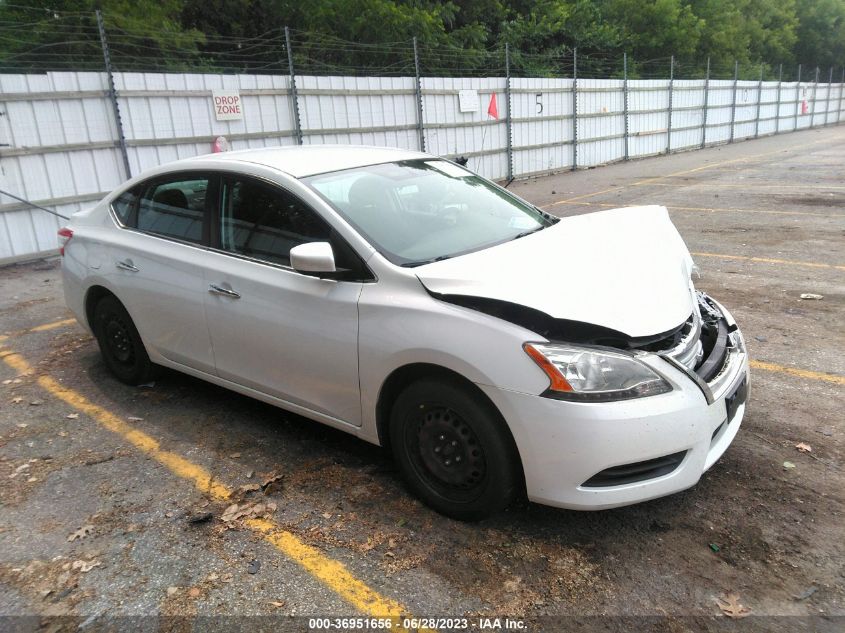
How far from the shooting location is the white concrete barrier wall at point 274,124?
9641mm

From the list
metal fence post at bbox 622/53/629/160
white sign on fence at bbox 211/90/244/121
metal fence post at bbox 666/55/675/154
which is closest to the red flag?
metal fence post at bbox 622/53/629/160

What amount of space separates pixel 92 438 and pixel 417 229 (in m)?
2.36

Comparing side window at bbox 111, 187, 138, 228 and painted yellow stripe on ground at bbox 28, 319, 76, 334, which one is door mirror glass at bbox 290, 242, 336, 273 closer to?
side window at bbox 111, 187, 138, 228

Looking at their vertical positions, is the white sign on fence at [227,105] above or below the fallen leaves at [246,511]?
above

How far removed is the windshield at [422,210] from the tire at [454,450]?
0.71 meters

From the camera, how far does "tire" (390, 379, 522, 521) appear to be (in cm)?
285

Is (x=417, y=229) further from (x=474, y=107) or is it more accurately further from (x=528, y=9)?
(x=528, y=9)

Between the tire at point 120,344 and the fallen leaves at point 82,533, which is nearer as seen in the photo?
the fallen leaves at point 82,533

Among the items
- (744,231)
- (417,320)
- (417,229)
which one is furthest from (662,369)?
(744,231)

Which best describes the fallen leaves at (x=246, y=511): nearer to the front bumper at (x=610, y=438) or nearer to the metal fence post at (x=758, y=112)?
the front bumper at (x=610, y=438)

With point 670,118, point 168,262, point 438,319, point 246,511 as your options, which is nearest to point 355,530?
point 246,511

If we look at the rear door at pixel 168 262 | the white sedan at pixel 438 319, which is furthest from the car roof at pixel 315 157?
the rear door at pixel 168 262

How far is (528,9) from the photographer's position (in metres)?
31.2

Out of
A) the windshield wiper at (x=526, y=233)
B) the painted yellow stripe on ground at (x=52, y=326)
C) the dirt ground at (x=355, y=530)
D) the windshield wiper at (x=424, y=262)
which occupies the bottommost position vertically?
the dirt ground at (x=355, y=530)
